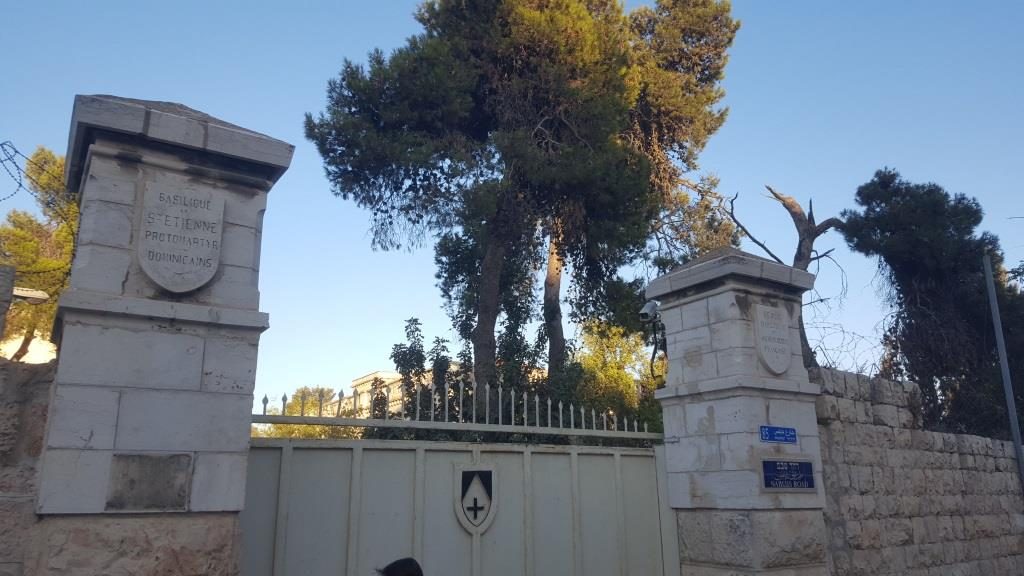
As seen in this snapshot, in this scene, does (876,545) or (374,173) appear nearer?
(876,545)

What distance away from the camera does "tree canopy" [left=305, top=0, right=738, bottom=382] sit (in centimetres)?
1273

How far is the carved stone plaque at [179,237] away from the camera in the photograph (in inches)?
137

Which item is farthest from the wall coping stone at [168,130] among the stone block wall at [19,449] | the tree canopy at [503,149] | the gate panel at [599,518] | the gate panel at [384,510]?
the tree canopy at [503,149]

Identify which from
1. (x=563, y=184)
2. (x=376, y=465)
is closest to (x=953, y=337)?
(x=563, y=184)

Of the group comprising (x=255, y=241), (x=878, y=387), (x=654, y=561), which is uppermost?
(x=255, y=241)

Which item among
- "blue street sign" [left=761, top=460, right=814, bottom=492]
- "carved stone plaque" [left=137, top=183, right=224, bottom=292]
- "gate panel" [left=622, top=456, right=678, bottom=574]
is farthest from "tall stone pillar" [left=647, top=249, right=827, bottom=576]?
"carved stone plaque" [left=137, top=183, right=224, bottom=292]

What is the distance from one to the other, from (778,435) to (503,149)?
8421 millimetres

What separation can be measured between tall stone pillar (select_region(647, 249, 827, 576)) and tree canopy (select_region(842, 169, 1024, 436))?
9.94 m

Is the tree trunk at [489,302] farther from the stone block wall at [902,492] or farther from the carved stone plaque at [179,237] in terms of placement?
the carved stone plaque at [179,237]

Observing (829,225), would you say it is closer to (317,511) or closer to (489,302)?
(489,302)

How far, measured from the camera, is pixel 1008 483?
30.1 feet

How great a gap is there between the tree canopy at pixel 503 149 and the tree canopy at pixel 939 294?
18.9 feet

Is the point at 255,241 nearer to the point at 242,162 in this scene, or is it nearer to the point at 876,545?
the point at 242,162

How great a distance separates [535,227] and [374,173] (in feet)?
10.3
